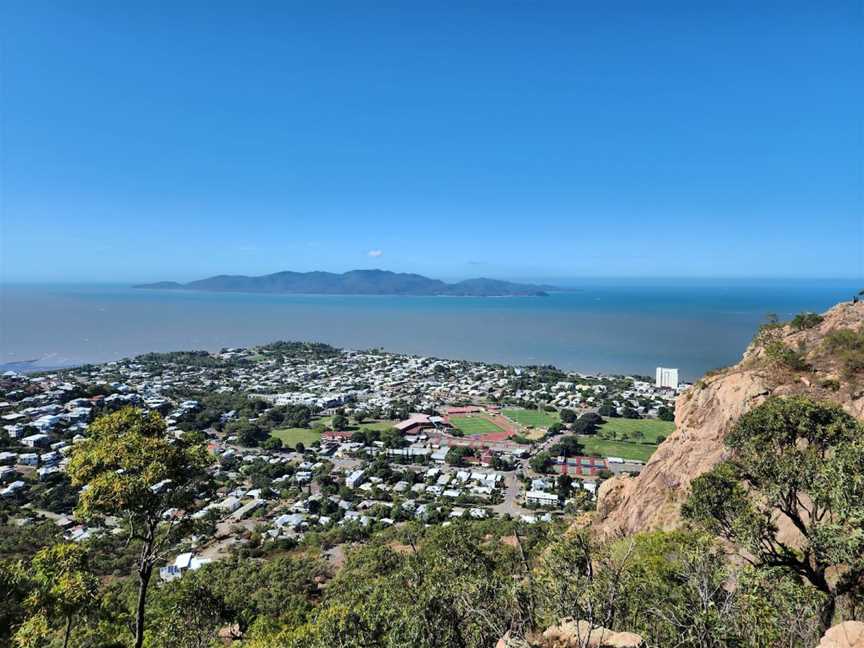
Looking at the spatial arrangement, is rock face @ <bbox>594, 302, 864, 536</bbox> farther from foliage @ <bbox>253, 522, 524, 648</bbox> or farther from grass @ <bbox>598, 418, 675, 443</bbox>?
grass @ <bbox>598, 418, 675, 443</bbox>

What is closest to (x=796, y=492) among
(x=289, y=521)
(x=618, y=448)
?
(x=289, y=521)

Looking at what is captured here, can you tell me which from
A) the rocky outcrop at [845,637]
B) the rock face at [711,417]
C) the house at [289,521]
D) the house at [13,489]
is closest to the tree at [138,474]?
the rocky outcrop at [845,637]

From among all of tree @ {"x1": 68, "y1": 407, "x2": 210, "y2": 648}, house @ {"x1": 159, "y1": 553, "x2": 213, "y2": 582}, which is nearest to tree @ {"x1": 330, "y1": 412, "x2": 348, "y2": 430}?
house @ {"x1": 159, "y1": 553, "x2": 213, "y2": 582}

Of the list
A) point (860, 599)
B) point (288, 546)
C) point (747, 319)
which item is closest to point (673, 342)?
point (747, 319)

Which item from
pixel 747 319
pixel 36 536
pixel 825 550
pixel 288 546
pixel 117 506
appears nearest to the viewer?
pixel 117 506

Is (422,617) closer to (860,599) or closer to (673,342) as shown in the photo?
(860,599)

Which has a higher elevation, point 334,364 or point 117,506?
point 117,506
